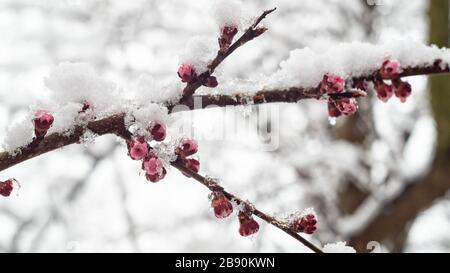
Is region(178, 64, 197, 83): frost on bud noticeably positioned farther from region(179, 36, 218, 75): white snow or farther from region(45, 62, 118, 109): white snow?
region(45, 62, 118, 109): white snow

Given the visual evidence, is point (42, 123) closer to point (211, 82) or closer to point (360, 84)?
point (211, 82)

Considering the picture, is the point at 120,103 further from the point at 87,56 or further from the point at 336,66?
the point at 87,56

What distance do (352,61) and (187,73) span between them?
1.24 ft

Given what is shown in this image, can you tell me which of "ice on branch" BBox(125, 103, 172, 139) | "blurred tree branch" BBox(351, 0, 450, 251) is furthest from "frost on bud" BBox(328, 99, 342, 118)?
"blurred tree branch" BBox(351, 0, 450, 251)

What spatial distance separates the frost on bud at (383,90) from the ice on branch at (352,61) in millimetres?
35

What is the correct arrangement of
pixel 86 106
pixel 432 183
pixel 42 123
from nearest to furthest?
pixel 42 123 → pixel 86 106 → pixel 432 183

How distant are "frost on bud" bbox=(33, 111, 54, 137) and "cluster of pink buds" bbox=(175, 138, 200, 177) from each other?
294 millimetres

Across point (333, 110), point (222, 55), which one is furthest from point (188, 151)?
point (333, 110)

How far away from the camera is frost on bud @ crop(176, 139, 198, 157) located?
1.15 meters

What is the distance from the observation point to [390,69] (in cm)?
105

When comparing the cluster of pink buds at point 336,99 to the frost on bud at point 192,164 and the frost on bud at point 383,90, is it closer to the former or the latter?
the frost on bud at point 383,90

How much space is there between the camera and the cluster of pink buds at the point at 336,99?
1.05 metres
